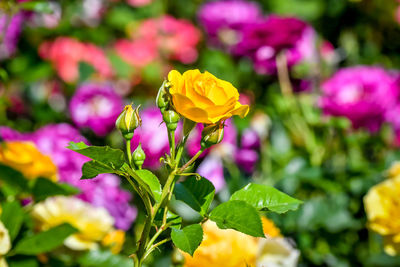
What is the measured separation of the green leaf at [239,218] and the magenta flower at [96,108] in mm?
713

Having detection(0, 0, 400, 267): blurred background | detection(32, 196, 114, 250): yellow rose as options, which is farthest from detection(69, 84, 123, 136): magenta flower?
detection(32, 196, 114, 250): yellow rose

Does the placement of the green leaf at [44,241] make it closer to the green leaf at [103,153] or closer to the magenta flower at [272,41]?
the green leaf at [103,153]

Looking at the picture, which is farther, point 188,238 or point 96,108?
point 96,108

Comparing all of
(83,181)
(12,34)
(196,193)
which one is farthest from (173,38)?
(196,193)

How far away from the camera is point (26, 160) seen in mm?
643

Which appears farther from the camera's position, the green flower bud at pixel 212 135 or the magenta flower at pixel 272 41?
the magenta flower at pixel 272 41

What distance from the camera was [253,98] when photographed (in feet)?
4.17

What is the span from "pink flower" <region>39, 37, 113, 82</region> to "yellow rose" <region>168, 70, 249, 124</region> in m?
1.03

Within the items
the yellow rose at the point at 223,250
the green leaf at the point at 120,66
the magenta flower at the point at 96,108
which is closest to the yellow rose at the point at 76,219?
the yellow rose at the point at 223,250

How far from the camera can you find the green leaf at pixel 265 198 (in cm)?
38

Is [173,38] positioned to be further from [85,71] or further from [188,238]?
[188,238]

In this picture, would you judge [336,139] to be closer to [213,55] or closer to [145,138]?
[145,138]

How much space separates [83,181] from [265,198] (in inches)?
18.9

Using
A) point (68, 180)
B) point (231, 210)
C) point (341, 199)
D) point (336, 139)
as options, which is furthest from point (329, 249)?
point (231, 210)
